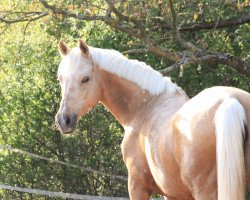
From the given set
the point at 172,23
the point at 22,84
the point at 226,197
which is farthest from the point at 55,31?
the point at 226,197

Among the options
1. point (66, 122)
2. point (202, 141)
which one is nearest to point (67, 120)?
point (66, 122)

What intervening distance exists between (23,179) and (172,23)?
170 inches

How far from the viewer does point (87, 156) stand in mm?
11969

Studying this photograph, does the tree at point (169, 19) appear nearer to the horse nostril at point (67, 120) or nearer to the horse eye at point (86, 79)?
the horse eye at point (86, 79)

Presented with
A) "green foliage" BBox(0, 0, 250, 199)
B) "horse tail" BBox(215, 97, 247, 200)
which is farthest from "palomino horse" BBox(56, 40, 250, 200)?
"green foliage" BBox(0, 0, 250, 199)

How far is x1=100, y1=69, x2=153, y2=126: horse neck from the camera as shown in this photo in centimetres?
700

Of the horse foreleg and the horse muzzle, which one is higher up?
the horse muzzle

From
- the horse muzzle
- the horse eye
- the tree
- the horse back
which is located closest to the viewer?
the horse back

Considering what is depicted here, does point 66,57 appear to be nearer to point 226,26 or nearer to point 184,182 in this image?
point 184,182

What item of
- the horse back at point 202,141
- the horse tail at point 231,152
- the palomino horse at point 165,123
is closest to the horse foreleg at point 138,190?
the palomino horse at point 165,123

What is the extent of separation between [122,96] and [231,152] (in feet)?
7.61

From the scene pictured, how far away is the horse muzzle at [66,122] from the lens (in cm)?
656

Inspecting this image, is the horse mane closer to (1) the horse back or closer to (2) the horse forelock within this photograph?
(2) the horse forelock

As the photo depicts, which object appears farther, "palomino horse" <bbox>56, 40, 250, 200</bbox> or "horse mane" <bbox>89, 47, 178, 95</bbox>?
"horse mane" <bbox>89, 47, 178, 95</bbox>
